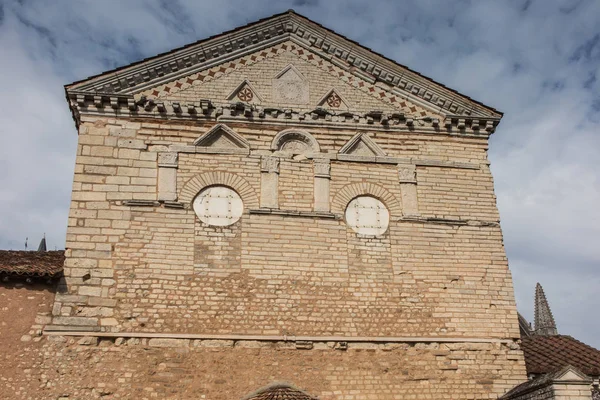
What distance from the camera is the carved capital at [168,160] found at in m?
13.1

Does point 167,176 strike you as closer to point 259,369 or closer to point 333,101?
point 333,101

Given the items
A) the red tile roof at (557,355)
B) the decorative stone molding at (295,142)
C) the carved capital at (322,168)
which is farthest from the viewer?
the decorative stone molding at (295,142)

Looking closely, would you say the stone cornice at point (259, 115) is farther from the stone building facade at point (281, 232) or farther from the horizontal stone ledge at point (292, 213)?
the horizontal stone ledge at point (292, 213)

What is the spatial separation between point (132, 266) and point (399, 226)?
5352 mm

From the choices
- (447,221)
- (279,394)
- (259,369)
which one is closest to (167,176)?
(259,369)

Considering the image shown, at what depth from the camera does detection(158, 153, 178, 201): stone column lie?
12.9 metres

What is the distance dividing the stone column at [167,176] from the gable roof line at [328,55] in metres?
1.99

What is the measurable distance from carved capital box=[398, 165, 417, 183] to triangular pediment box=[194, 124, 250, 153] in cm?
328

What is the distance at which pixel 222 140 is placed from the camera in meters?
13.7

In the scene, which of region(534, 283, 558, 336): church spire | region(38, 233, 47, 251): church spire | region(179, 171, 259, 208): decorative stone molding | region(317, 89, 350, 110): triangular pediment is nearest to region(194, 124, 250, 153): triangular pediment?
region(179, 171, 259, 208): decorative stone molding

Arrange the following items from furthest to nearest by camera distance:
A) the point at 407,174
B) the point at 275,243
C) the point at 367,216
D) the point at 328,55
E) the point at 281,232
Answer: the point at 328,55 → the point at 407,174 → the point at 367,216 → the point at 281,232 → the point at 275,243

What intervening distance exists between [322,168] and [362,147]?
1123 mm

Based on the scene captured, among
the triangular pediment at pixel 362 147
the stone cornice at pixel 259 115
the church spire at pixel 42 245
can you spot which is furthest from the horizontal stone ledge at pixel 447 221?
the church spire at pixel 42 245

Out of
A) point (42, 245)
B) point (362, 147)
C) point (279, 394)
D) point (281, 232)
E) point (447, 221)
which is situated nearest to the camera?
point (279, 394)
